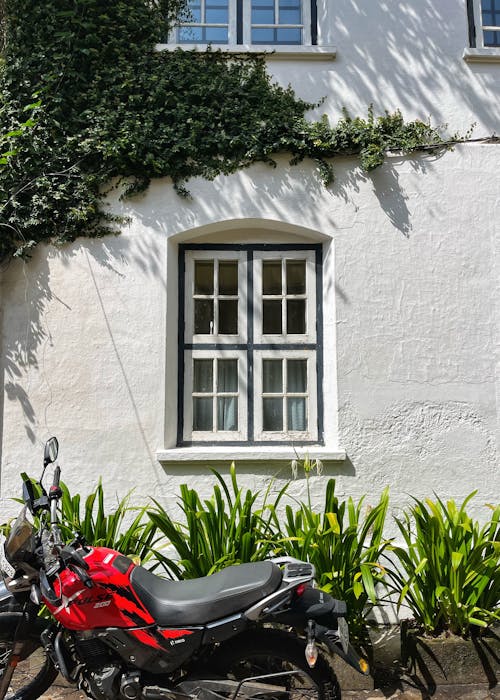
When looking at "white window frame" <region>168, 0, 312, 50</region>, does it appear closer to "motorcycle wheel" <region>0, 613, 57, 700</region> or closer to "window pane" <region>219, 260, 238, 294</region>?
"window pane" <region>219, 260, 238, 294</region>

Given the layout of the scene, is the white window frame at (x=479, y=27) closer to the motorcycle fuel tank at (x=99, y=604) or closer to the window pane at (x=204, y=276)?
the window pane at (x=204, y=276)

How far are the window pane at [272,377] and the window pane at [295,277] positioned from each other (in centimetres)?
67

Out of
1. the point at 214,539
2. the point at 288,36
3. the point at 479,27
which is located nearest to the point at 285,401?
the point at 214,539

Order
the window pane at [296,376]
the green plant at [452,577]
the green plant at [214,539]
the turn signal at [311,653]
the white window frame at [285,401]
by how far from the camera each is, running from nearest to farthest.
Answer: the turn signal at [311,653]
the green plant at [452,577]
the green plant at [214,539]
the white window frame at [285,401]
the window pane at [296,376]

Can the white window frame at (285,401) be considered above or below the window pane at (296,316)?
below

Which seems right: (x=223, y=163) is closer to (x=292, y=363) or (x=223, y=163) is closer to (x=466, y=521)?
(x=292, y=363)

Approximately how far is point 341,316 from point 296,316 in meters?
0.49

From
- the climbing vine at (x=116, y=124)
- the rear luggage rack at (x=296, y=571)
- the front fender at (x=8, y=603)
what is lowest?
the front fender at (x=8, y=603)

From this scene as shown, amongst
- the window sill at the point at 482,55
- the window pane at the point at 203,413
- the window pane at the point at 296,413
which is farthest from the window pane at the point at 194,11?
the window pane at the point at 296,413

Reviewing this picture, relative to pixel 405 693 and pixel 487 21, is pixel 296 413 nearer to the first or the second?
pixel 405 693

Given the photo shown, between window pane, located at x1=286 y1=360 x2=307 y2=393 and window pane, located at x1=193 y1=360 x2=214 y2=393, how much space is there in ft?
2.25

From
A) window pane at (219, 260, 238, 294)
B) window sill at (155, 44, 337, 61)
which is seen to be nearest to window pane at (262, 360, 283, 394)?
window pane at (219, 260, 238, 294)

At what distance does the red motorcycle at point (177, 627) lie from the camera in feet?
9.59

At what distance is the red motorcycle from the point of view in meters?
2.92
